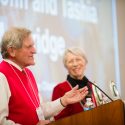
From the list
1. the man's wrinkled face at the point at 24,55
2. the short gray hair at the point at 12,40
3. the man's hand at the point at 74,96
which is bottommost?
the man's hand at the point at 74,96

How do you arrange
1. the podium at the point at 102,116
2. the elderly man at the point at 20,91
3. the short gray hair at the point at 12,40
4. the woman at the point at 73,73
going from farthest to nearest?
1. the woman at the point at 73,73
2. the short gray hair at the point at 12,40
3. the elderly man at the point at 20,91
4. the podium at the point at 102,116

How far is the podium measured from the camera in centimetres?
133

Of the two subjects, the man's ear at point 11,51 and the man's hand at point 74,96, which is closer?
the man's hand at point 74,96

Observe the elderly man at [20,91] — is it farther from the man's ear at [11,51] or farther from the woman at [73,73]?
the woman at [73,73]

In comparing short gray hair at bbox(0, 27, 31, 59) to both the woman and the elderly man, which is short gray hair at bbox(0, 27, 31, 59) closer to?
the elderly man

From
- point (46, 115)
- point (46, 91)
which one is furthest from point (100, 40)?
point (46, 115)

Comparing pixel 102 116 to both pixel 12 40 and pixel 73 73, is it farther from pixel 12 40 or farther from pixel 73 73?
pixel 73 73

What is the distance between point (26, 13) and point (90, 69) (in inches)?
37.1

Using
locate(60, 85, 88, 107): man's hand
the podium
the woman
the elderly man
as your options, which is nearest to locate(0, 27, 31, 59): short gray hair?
the elderly man

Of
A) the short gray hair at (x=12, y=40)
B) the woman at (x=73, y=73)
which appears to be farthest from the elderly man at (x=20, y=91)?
the woman at (x=73, y=73)

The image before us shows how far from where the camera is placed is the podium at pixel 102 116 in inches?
52.5

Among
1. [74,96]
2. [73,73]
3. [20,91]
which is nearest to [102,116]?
[74,96]

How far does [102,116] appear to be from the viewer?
1350 mm

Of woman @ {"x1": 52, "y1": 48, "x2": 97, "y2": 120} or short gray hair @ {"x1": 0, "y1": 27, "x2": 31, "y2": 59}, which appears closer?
short gray hair @ {"x1": 0, "y1": 27, "x2": 31, "y2": 59}
